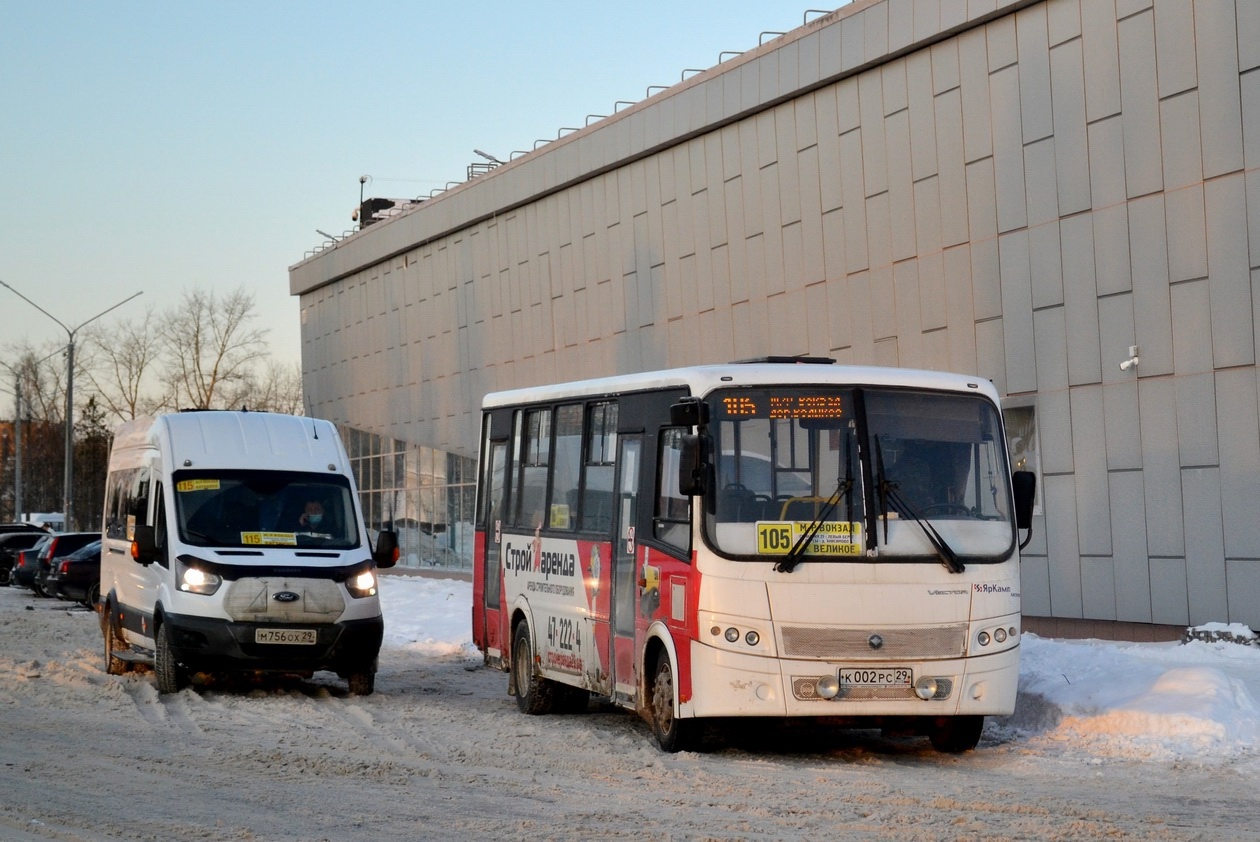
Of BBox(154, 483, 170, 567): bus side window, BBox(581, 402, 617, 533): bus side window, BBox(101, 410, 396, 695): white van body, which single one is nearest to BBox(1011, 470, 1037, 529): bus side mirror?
BBox(581, 402, 617, 533): bus side window

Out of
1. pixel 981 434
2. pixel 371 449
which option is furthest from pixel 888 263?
pixel 371 449

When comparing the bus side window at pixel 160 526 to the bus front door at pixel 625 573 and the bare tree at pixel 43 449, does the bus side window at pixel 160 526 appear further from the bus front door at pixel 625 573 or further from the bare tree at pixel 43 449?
the bare tree at pixel 43 449

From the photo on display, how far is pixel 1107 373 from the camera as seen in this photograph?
2178 cm

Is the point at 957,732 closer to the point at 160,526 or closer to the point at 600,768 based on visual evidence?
the point at 600,768

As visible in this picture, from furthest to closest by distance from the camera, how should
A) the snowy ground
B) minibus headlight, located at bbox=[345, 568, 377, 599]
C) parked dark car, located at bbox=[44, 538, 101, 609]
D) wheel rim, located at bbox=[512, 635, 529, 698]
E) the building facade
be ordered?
parked dark car, located at bbox=[44, 538, 101, 609] < the building facade < minibus headlight, located at bbox=[345, 568, 377, 599] < wheel rim, located at bbox=[512, 635, 529, 698] < the snowy ground

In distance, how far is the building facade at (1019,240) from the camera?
20078 millimetres

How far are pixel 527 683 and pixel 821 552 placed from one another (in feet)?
14.4

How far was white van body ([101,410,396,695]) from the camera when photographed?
15.6m

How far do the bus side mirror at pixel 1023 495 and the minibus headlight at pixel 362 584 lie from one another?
658cm

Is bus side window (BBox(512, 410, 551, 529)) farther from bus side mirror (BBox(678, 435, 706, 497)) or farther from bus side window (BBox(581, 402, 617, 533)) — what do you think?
bus side mirror (BBox(678, 435, 706, 497))

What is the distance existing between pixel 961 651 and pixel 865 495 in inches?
49.3

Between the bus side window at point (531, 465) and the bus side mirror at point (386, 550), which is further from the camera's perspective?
the bus side mirror at point (386, 550)

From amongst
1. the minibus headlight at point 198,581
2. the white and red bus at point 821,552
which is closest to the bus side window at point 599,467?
the white and red bus at point 821,552

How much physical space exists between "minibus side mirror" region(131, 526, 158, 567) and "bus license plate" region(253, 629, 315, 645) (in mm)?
1555
